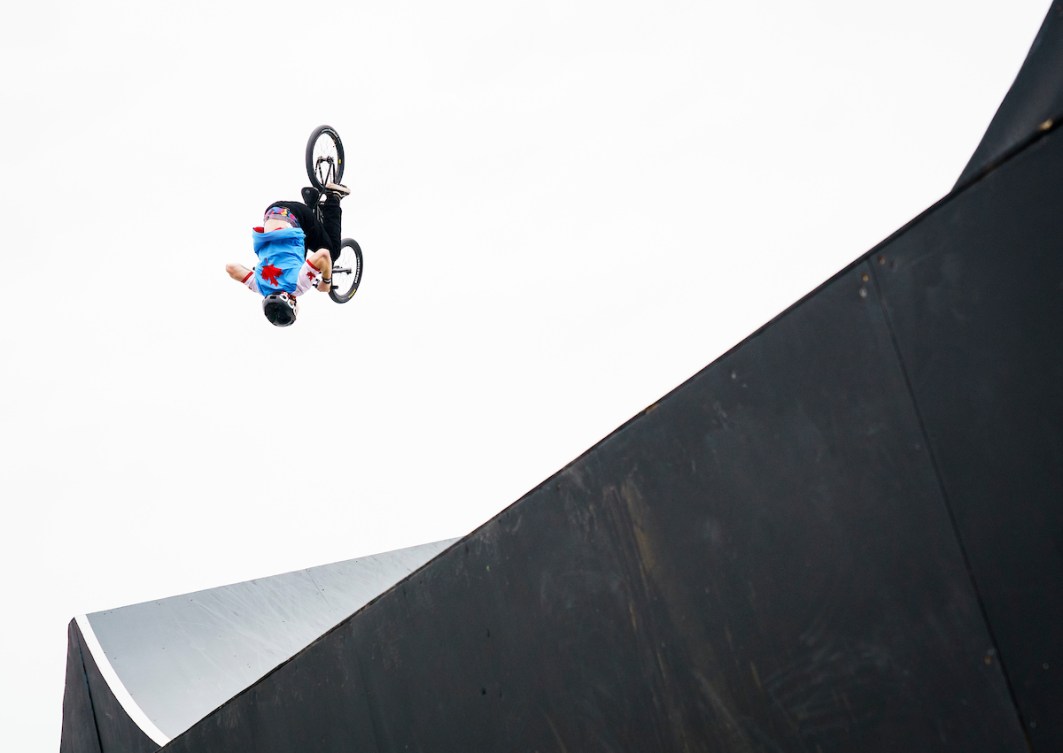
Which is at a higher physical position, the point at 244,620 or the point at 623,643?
the point at 244,620

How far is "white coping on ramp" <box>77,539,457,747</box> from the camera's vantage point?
5934 millimetres

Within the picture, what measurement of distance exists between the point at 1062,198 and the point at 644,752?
165cm

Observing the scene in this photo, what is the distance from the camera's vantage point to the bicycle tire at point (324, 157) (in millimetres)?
5633

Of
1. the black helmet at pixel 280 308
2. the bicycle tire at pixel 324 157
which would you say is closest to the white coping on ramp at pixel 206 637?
the black helmet at pixel 280 308

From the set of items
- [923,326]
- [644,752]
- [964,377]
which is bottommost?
[644,752]

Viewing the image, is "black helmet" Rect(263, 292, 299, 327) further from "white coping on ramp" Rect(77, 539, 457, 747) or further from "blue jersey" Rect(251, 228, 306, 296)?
"white coping on ramp" Rect(77, 539, 457, 747)

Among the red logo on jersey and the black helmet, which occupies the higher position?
the red logo on jersey

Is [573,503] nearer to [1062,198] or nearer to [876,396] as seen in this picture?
[876,396]

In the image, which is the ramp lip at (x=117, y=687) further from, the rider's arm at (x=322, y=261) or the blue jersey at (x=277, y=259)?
the rider's arm at (x=322, y=261)

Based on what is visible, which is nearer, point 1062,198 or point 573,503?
point 1062,198

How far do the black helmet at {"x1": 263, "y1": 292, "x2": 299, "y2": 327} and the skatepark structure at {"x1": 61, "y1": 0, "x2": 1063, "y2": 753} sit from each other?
2.61 metres

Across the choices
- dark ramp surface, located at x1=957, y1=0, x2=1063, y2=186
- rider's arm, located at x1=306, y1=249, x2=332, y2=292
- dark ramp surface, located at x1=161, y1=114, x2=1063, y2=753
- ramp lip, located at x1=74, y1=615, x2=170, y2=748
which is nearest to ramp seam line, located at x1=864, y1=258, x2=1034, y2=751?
dark ramp surface, located at x1=161, y1=114, x2=1063, y2=753

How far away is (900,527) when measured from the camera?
73.4 inches

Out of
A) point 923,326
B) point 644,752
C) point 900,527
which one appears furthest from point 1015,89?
point 644,752
